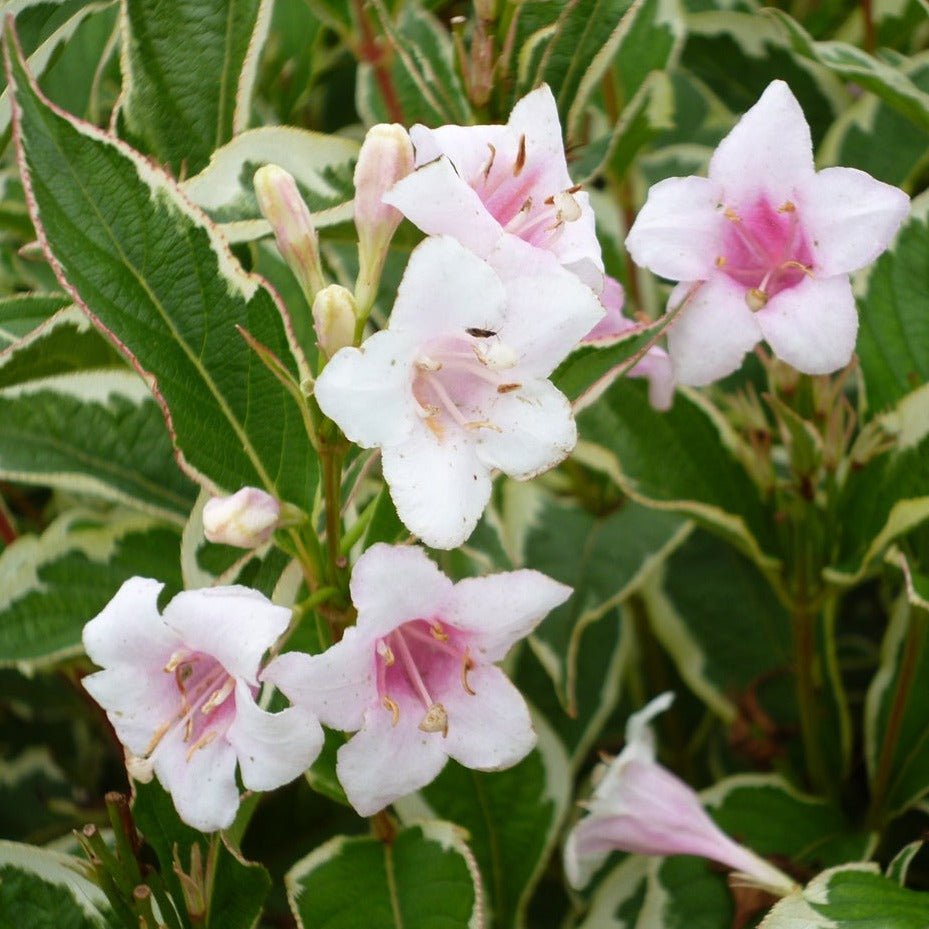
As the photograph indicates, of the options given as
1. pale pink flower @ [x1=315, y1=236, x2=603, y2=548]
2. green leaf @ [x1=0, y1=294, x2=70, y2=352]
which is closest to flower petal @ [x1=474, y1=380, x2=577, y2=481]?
pale pink flower @ [x1=315, y1=236, x2=603, y2=548]

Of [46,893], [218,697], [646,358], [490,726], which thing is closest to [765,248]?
[646,358]

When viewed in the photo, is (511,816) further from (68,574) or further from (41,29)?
(41,29)

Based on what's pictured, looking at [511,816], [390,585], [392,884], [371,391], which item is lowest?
[511,816]

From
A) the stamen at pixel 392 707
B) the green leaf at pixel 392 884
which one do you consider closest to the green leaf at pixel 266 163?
the stamen at pixel 392 707

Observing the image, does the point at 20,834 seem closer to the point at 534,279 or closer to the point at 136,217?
the point at 136,217

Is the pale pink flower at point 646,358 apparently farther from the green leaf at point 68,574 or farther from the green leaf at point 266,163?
the green leaf at point 68,574

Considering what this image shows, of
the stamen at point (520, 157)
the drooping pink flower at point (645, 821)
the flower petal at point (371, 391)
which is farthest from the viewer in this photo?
the drooping pink flower at point (645, 821)
